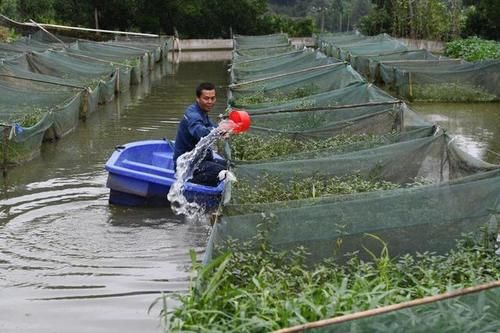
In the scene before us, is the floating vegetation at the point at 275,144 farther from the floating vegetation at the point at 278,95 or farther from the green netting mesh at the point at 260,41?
the green netting mesh at the point at 260,41

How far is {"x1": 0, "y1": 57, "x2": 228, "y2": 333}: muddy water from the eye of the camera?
21.8ft

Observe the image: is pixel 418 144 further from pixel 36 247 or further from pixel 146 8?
pixel 146 8

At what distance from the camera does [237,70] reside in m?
20.0

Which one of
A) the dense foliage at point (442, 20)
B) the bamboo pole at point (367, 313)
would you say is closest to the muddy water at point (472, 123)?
the bamboo pole at point (367, 313)

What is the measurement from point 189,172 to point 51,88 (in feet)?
28.4

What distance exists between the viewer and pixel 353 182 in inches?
322

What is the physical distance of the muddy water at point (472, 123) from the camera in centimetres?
1399

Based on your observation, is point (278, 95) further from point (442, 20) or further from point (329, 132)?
point (442, 20)

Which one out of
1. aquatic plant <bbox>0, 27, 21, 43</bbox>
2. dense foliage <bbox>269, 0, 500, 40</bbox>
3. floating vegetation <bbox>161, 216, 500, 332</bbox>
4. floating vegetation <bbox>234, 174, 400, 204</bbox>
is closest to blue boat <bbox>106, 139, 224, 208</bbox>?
floating vegetation <bbox>234, 174, 400, 204</bbox>

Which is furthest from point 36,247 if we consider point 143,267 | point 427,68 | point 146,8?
point 146,8

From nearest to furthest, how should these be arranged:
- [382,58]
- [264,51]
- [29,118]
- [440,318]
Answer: [440,318] < [29,118] < [382,58] < [264,51]

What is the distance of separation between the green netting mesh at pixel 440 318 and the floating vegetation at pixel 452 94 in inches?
624

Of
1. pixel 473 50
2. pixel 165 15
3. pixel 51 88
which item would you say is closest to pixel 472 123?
pixel 51 88

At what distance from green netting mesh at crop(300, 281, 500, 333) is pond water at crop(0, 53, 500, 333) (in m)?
2.60
